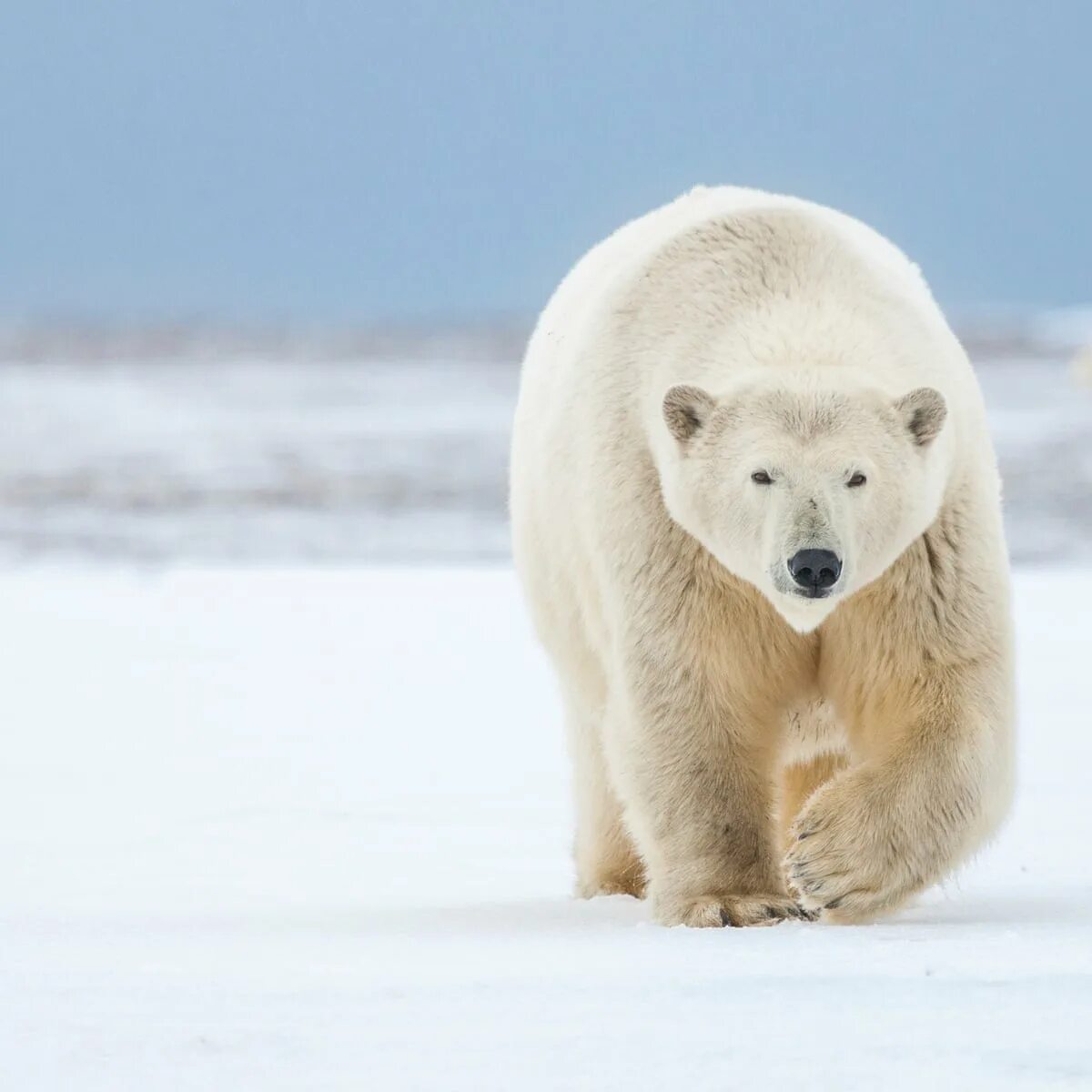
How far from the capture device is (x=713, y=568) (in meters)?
4.66

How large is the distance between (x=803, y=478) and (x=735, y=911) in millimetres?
940

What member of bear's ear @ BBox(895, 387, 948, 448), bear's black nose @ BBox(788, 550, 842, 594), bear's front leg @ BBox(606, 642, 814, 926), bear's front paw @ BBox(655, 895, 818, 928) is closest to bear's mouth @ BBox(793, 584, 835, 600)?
bear's black nose @ BBox(788, 550, 842, 594)

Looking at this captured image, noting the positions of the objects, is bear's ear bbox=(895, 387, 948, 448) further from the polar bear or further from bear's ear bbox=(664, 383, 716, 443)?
bear's ear bbox=(664, 383, 716, 443)

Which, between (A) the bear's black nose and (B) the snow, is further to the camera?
(A) the bear's black nose

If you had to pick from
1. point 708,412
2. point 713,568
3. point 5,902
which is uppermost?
point 708,412

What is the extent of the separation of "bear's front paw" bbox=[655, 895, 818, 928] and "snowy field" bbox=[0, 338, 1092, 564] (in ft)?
35.7

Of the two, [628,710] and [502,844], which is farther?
[502,844]

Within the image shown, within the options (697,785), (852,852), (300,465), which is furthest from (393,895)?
(300,465)

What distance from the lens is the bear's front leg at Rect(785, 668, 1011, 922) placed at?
4.48 meters

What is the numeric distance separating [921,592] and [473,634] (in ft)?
19.8

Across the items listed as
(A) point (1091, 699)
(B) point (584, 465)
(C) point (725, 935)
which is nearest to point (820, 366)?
(B) point (584, 465)

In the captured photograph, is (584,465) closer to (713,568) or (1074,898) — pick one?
(713,568)

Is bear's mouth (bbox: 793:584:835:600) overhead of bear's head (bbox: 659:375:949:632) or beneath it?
beneath

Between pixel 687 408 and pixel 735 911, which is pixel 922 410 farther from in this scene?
pixel 735 911
